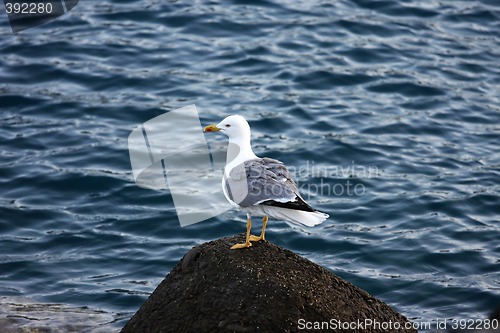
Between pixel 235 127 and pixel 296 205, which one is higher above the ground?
pixel 235 127

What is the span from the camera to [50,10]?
657 inches

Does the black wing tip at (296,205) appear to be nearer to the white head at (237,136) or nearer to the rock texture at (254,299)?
the rock texture at (254,299)

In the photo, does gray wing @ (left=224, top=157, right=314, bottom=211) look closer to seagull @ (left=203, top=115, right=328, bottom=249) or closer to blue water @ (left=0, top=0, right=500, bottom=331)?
seagull @ (left=203, top=115, right=328, bottom=249)

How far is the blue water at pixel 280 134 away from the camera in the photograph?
1027 centimetres

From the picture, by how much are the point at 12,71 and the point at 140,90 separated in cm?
248

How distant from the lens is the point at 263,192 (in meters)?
6.75

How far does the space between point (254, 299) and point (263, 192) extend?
963 millimetres

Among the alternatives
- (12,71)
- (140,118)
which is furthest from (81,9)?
(140,118)

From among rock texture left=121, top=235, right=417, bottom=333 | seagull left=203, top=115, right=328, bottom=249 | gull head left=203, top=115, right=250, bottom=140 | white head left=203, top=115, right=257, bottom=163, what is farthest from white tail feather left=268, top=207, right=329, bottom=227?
gull head left=203, top=115, right=250, bottom=140
